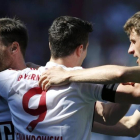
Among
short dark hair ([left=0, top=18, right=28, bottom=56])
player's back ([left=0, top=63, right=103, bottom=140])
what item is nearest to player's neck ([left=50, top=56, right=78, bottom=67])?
player's back ([left=0, top=63, right=103, bottom=140])

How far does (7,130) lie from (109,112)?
0.61 m

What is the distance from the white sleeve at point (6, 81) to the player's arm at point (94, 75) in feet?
0.65

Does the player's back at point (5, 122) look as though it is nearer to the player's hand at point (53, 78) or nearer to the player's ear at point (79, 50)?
the player's hand at point (53, 78)

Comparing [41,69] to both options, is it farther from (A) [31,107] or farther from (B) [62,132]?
(B) [62,132]

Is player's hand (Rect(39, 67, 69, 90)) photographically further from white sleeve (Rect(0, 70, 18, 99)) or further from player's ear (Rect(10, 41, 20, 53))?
player's ear (Rect(10, 41, 20, 53))

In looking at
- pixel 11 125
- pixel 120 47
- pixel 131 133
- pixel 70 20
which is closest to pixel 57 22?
pixel 70 20

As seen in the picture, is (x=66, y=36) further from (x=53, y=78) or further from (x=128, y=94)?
(x=128, y=94)

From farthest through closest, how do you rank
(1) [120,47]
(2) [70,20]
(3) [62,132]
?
1. (1) [120,47]
2. (2) [70,20]
3. (3) [62,132]

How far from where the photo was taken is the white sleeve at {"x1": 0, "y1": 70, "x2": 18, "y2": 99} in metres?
2.16

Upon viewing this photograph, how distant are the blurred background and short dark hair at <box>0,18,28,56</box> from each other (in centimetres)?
385

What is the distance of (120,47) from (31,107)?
4.48 meters

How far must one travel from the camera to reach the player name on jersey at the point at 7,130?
2.27 metres

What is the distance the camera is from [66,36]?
2129 millimetres

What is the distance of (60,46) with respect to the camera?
6.98ft
